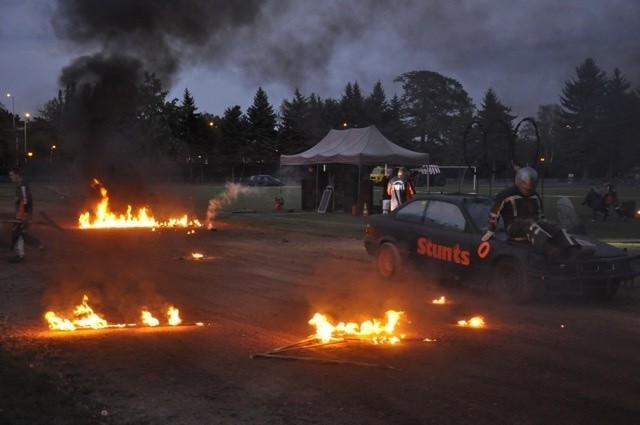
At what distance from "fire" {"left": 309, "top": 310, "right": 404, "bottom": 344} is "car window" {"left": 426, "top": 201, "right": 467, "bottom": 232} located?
2.48 metres

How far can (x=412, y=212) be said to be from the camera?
9.55 metres

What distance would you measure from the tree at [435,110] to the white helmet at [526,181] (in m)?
76.9

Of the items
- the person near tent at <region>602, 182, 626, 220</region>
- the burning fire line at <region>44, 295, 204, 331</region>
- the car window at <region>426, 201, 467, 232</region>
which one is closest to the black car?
the car window at <region>426, 201, 467, 232</region>

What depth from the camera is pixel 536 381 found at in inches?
189

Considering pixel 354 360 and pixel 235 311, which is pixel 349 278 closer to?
pixel 235 311

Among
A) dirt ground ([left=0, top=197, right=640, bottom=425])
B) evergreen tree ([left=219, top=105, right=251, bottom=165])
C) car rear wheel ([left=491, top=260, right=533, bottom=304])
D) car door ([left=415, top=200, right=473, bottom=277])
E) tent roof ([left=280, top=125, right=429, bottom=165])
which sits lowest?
dirt ground ([left=0, top=197, right=640, bottom=425])

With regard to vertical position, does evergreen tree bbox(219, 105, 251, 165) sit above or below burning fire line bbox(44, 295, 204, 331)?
above

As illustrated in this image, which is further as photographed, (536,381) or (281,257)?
(281,257)

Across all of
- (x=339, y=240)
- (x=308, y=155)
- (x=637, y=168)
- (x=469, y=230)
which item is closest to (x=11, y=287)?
(x=469, y=230)

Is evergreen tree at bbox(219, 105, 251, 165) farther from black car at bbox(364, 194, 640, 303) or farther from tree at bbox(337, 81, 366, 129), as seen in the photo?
black car at bbox(364, 194, 640, 303)

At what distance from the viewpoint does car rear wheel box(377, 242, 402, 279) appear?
9430 mm

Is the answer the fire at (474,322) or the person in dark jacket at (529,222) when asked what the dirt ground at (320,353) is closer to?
the fire at (474,322)

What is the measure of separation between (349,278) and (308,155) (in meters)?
14.3

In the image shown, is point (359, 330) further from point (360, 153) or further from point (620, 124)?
point (620, 124)
